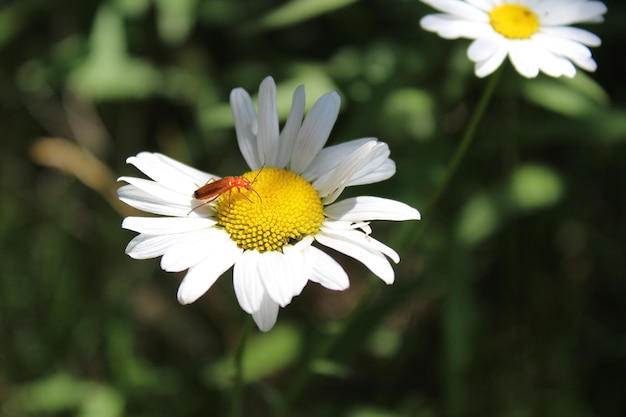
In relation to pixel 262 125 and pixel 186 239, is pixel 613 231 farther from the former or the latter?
pixel 186 239

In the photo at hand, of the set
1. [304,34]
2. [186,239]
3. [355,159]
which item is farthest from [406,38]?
[186,239]

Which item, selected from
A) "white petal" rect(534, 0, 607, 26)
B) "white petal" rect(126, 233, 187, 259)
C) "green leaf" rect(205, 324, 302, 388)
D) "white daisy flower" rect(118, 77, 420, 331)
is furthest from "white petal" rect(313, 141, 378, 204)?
"green leaf" rect(205, 324, 302, 388)

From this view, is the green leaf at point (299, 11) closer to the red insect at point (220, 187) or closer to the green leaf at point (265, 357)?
the red insect at point (220, 187)

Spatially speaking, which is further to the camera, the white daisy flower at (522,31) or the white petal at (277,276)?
the white daisy flower at (522,31)

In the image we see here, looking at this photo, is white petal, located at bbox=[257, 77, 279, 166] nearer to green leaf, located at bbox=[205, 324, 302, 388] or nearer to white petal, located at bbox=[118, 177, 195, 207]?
white petal, located at bbox=[118, 177, 195, 207]

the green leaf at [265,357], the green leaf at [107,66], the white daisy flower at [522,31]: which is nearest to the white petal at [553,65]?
the white daisy flower at [522,31]

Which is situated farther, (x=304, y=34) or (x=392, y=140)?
(x=304, y=34)

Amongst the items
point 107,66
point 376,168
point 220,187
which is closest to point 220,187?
point 220,187
